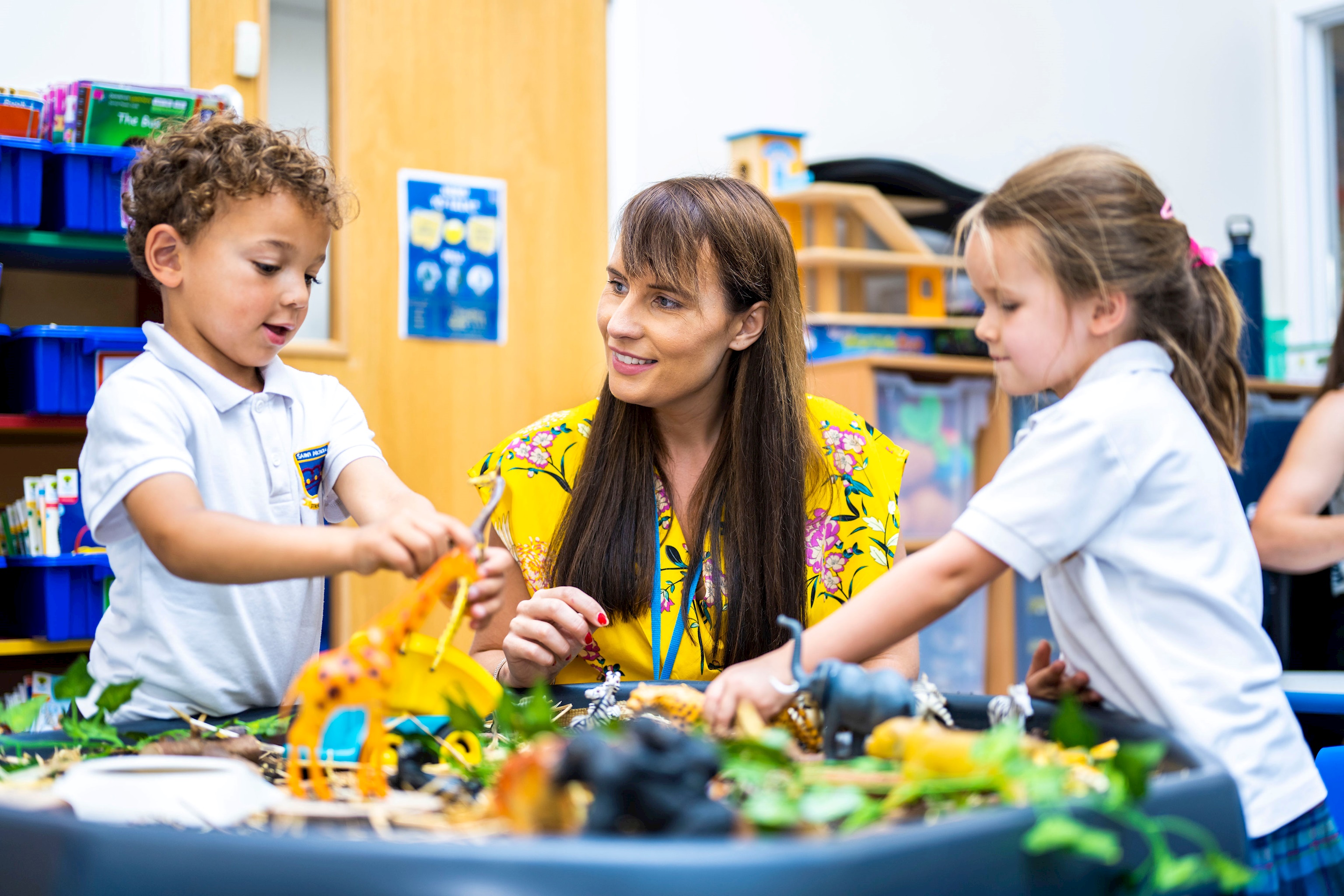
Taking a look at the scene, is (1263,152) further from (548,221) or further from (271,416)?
(271,416)

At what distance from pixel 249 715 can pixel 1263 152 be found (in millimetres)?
3998

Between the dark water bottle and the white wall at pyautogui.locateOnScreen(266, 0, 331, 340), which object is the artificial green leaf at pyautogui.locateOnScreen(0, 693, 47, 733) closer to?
the white wall at pyautogui.locateOnScreen(266, 0, 331, 340)

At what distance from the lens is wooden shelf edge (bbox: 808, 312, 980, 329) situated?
8.98 feet

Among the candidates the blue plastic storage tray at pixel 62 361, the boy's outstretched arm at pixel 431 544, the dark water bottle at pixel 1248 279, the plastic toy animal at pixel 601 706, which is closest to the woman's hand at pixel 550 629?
the plastic toy animal at pixel 601 706

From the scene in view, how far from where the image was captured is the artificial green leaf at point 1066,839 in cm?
47

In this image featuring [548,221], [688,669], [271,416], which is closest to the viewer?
[271,416]

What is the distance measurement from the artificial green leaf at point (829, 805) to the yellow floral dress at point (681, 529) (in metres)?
0.64

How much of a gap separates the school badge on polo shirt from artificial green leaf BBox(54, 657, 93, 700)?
0.28 meters

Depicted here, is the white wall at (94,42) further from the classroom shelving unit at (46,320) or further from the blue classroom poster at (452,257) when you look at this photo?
the blue classroom poster at (452,257)

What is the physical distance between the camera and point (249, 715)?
0.92 m

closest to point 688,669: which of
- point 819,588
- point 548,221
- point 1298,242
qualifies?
point 819,588

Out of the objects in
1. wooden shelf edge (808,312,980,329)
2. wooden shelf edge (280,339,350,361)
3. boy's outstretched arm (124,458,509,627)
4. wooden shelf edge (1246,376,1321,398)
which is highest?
wooden shelf edge (808,312,980,329)

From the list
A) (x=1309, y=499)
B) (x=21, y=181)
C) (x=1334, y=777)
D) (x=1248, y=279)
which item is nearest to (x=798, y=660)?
(x=1334, y=777)

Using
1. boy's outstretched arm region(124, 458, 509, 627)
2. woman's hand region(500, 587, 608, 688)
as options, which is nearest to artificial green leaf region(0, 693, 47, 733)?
boy's outstretched arm region(124, 458, 509, 627)
